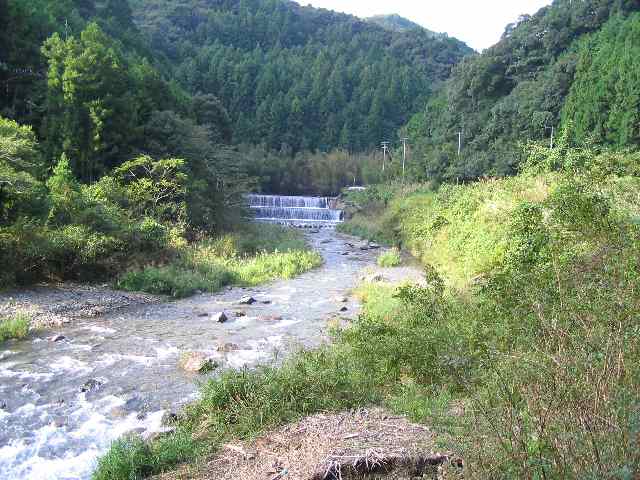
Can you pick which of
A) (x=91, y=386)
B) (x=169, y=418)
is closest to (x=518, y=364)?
(x=169, y=418)

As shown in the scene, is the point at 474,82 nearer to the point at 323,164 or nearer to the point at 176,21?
the point at 323,164

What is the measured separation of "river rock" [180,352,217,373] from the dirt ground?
144 inches

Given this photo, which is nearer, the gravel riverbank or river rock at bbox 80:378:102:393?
river rock at bbox 80:378:102:393

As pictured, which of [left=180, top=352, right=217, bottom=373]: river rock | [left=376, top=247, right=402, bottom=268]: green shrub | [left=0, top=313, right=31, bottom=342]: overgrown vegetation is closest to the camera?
[left=180, top=352, right=217, bottom=373]: river rock

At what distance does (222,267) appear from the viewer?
63.1 ft

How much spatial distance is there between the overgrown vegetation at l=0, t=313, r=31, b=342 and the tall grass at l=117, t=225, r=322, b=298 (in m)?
4.72

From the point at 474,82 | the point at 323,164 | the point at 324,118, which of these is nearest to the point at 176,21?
the point at 324,118

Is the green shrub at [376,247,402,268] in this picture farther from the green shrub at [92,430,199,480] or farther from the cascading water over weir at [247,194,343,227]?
the cascading water over weir at [247,194,343,227]

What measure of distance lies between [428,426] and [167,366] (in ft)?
19.9

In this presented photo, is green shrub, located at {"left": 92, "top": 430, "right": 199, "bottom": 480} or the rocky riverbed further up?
green shrub, located at {"left": 92, "top": 430, "right": 199, "bottom": 480}

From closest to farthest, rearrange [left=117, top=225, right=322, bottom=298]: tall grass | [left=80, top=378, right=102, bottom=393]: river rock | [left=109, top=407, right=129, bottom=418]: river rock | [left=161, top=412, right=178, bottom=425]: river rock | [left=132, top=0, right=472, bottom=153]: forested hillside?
[left=161, top=412, right=178, bottom=425]: river rock → [left=109, top=407, right=129, bottom=418]: river rock → [left=80, top=378, right=102, bottom=393]: river rock → [left=117, top=225, right=322, bottom=298]: tall grass → [left=132, top=0, right=472, bottom=153]: forested hillside

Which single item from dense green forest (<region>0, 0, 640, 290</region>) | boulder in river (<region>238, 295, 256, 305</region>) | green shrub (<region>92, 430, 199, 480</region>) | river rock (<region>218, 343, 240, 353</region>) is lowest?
boulder in river (<region>238, 295, 256, 305</region>)

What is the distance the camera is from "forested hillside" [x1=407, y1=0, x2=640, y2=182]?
3003cm

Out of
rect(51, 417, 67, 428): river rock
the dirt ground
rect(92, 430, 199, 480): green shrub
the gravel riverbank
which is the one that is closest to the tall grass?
the gravel riverbank
